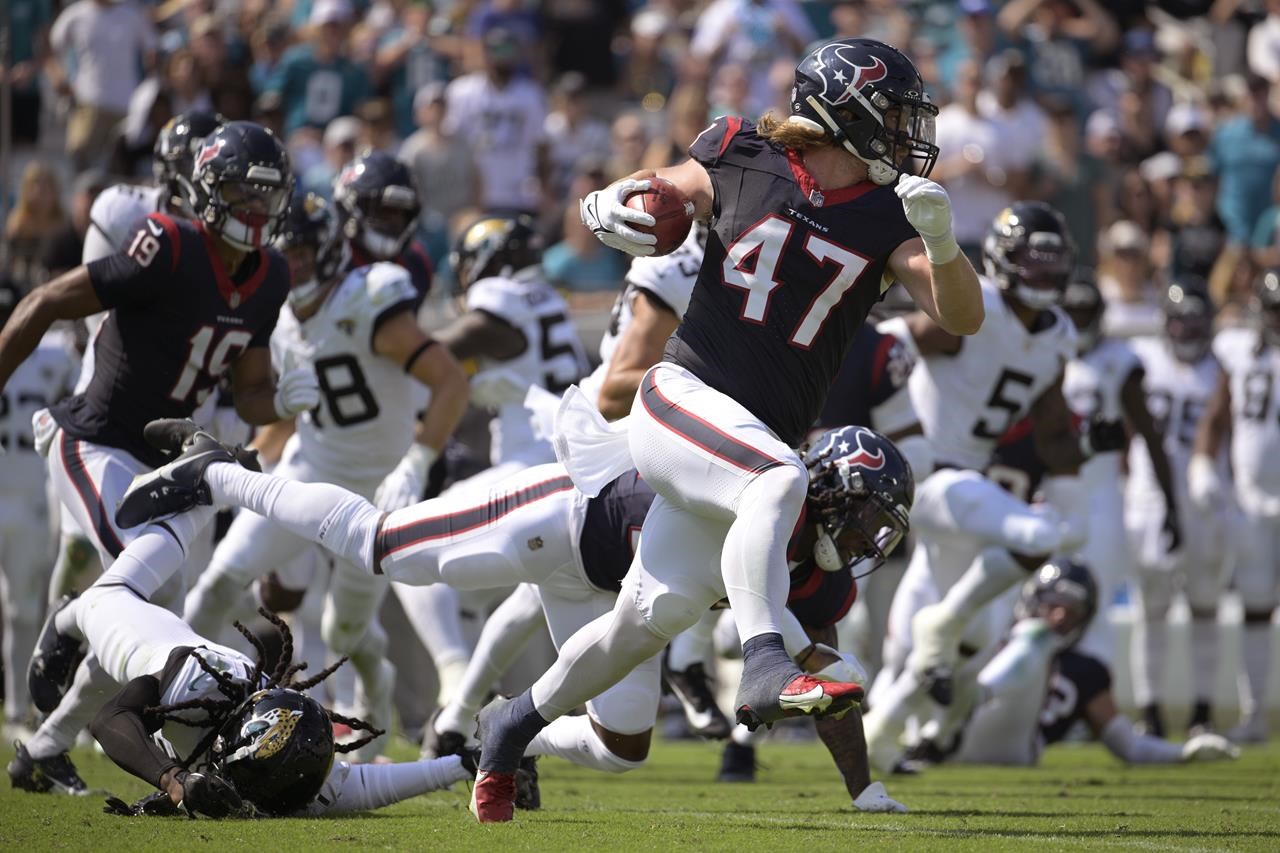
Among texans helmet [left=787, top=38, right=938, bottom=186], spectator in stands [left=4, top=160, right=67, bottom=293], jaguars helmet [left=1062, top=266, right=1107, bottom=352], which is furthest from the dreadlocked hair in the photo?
spectator in stands [left=4, top=160, right=67, bottom=293]

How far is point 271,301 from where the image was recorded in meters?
6.30

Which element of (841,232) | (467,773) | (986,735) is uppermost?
(841,232)

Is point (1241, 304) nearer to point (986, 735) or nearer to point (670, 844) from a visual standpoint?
point (986, 735)

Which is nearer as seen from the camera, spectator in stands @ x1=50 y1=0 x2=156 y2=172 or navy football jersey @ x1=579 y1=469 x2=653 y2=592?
navy football jersey @ x1=579 y1=469 x2=653 y2=592

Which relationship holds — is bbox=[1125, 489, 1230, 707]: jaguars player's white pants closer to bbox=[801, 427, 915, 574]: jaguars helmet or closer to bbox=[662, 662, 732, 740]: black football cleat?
bbox=[662, 662, 732, 740]: black football cleat

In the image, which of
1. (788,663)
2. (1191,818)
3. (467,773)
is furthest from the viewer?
(1191,818)

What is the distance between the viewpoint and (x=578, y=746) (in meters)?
5.41

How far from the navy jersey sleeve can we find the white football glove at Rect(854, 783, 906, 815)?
2.68m

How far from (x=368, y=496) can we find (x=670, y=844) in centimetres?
318

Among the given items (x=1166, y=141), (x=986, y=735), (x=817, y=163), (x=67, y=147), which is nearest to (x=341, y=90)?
(x=67, y=147)

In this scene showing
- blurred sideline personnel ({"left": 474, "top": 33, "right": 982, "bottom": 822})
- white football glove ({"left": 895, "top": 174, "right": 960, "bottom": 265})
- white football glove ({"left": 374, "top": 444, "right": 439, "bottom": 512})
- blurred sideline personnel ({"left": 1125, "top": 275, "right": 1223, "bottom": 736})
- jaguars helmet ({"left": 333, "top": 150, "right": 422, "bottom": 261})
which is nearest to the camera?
white football glove ({"left": 895, "top": 174, "right": 960, "bottom": 265})

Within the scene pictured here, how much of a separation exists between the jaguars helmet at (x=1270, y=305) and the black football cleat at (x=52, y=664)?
6449 mm

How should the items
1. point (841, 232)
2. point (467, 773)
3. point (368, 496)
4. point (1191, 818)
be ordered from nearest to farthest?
point (841, 232)
point (467, 773)
point (1191, 818)
point (368, 496)

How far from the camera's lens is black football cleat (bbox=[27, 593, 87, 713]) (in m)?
6.12
